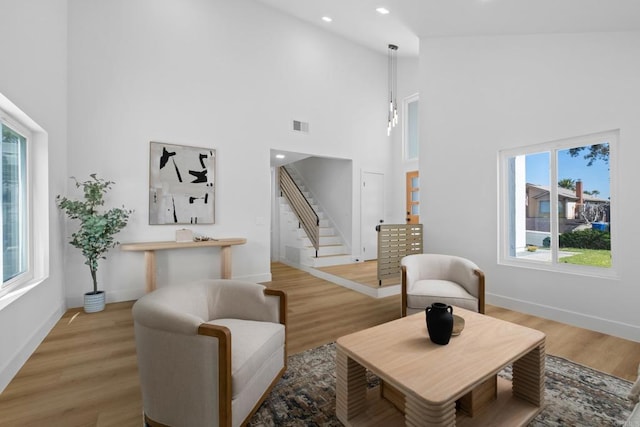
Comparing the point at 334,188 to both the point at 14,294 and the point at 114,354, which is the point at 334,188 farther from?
the point at 14,294

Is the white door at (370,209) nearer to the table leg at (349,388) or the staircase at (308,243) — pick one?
the staircase at (308,243)

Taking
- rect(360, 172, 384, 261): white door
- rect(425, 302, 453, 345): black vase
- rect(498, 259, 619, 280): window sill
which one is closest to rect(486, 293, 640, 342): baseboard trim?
rect(498, 259, 619, 280): window sill

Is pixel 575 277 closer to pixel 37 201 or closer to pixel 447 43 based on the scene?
pixel 447 43

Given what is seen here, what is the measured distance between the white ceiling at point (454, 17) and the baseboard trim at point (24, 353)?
589cm

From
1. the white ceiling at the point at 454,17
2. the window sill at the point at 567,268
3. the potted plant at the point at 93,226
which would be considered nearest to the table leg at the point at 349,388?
the window sill at the point at 567,268

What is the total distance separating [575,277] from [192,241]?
16.4ft

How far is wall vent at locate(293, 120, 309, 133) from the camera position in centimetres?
589

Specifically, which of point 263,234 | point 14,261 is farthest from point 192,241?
point 14,261

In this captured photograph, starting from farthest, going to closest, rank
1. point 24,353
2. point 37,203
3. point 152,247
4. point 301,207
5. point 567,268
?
point 301,207, point 152,247, point 567,268, point 37,203, point 24,353

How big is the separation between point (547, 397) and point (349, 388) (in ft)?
4.78

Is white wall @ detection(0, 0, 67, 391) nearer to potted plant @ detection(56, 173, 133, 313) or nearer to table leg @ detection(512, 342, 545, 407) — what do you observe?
potted plant @ detection(56, 173, 133, 313)

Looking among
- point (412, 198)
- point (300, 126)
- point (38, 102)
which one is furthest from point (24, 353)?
point (412, 198)

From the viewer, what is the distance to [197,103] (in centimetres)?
489

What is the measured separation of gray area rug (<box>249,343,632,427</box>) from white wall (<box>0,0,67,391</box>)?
2086 mm
